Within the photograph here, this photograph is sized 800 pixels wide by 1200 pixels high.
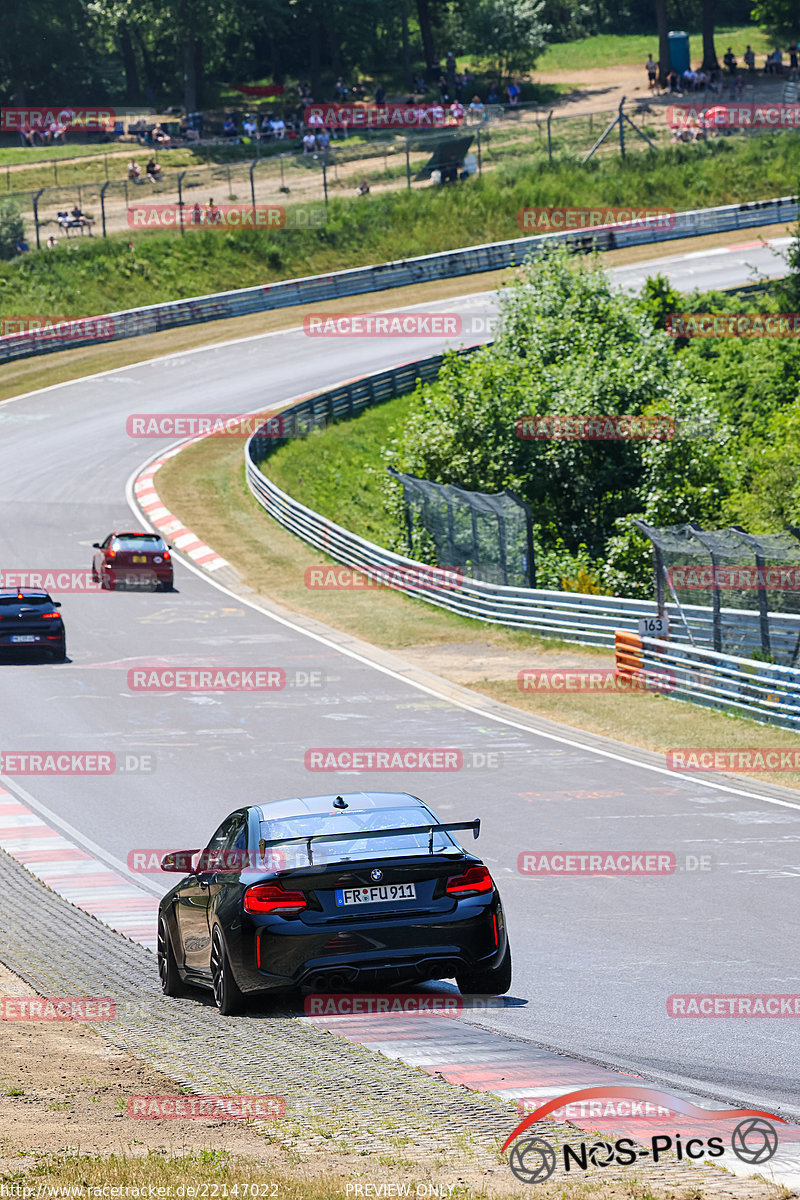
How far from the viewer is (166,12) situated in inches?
3398

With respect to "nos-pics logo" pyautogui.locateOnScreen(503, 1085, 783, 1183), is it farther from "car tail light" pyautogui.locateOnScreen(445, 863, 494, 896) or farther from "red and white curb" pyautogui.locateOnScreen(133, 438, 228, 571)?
"red and white curb" pyautogui.locateOnScreen(133, 438, 228, 571)

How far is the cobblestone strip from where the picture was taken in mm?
6191

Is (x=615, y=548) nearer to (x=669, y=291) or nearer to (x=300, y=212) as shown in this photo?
(x=669, y=291)

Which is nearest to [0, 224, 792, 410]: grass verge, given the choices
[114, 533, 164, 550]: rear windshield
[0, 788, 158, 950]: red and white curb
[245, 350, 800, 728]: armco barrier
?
[245, 350, 800, 728]: armco barrier

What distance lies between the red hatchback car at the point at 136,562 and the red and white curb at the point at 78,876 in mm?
15434

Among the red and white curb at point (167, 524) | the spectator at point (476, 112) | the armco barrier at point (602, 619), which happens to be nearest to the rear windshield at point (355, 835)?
the armco barrier at point (602, 619)

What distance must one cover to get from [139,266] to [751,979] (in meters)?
55.9

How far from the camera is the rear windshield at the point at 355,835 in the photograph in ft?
28.4

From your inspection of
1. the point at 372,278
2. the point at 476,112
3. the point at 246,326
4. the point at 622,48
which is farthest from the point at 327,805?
the point at 622,48

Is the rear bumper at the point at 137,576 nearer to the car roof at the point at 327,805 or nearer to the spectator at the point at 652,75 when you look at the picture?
the car roof at the point at 327,805

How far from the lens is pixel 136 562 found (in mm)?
32125

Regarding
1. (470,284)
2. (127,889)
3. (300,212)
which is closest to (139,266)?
(300,212)

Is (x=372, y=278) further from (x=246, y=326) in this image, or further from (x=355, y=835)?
(x=355, y=835)

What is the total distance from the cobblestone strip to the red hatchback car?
70.7 ft
